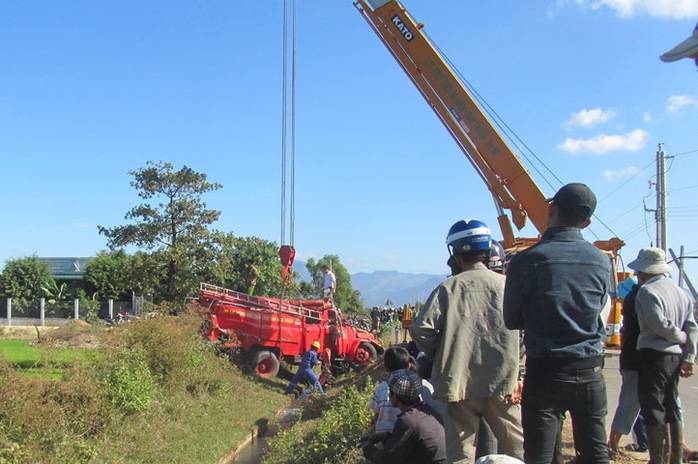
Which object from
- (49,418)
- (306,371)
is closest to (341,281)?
(306,371)

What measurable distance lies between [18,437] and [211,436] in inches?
151

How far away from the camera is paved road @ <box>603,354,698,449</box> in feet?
21.9

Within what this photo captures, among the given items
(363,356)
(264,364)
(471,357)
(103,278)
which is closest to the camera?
(471,357)

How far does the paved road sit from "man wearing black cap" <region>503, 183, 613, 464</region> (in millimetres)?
3301

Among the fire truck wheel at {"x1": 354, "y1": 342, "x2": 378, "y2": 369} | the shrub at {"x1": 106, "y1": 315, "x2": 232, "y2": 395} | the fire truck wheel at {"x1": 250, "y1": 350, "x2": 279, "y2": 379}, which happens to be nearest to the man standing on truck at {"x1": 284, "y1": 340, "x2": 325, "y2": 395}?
the fire truck wheel at {"x1": 250, "y1": 350, "x2": 279, "y2": 379}

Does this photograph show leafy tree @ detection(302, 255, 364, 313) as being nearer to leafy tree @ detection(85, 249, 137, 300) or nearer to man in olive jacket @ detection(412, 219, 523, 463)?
leafy tree @ detection(85, 249, 137, 300)

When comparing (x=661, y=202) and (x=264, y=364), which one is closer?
(x=264, y=364)

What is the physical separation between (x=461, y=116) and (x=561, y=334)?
35.5 feet

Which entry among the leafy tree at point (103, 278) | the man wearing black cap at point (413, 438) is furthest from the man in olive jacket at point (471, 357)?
the leafy tree at point (103, 278)

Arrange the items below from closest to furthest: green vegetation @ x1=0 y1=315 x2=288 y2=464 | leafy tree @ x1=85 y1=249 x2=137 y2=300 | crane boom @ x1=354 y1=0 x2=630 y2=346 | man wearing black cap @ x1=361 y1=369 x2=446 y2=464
Result: man wearing black cap @ x1=361 y1=369 x2=446 y2=464
green vegetation @ x1=0 y1=315 x2=288 y2=464
crane boom @ x1=354 y1=0 x2=630 y2=346
leafy tree @ x1=85 y1=249 x2=137 y2=300

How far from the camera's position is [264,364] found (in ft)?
48.5

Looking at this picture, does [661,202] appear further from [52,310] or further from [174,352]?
[52,310]

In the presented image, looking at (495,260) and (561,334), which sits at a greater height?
(495,260)

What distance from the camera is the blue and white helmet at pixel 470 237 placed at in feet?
12.1
